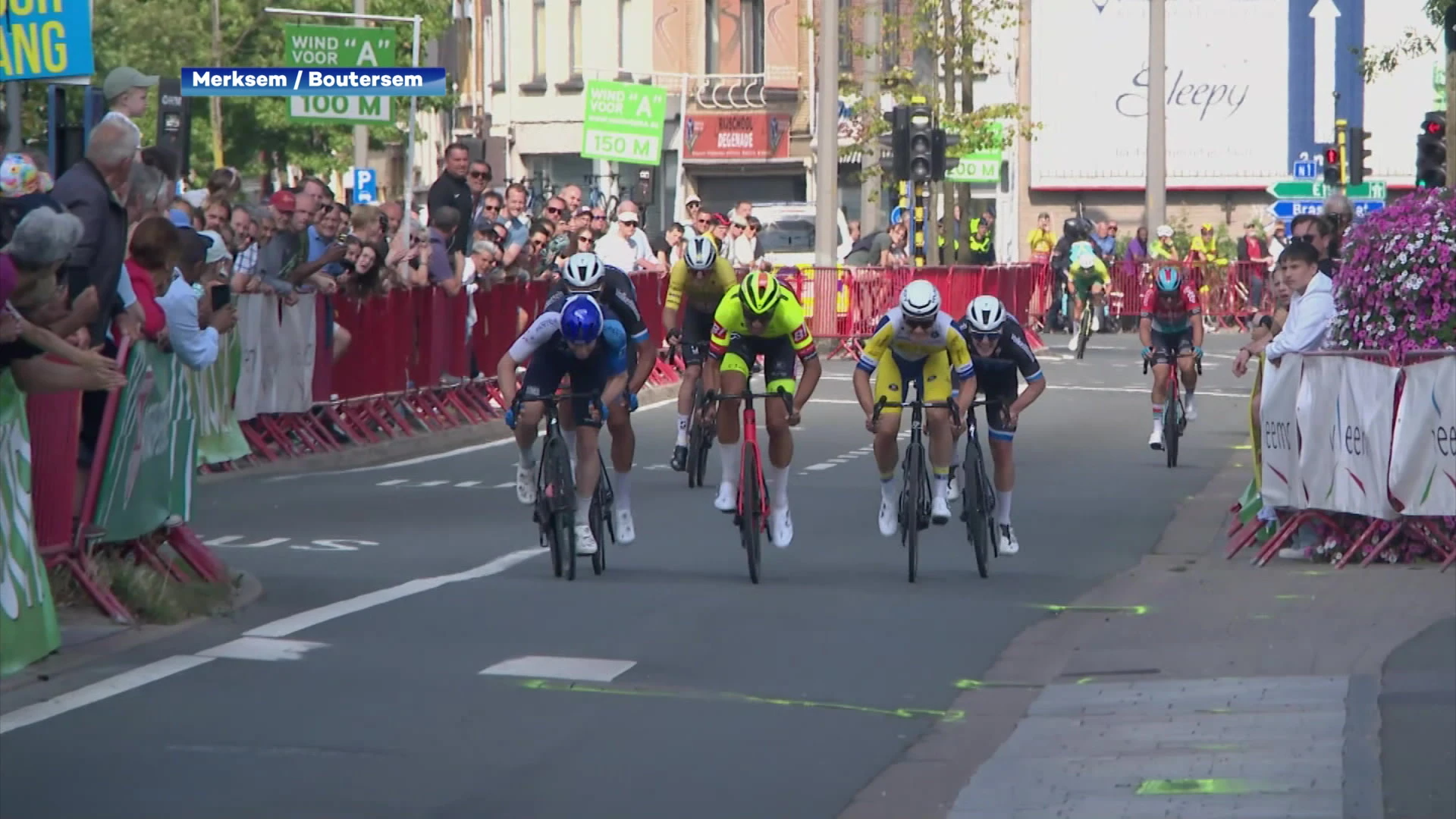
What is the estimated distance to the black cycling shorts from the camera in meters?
21.9

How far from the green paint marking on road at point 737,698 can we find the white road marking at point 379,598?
1.52 meters

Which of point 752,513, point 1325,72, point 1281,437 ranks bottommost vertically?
point 752,513

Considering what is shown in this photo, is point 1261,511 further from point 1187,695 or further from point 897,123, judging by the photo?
point 897,123

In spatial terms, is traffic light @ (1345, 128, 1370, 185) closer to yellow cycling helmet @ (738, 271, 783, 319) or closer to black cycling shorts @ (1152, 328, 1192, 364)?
black cycling shorts @ (1152, 328, 1192, 364)

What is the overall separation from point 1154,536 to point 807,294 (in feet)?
65.7

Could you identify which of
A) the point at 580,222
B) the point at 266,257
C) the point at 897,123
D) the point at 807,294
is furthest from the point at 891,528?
the point at 807,294

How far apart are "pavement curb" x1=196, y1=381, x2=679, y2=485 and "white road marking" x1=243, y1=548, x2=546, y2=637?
433cm

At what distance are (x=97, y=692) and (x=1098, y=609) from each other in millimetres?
5058

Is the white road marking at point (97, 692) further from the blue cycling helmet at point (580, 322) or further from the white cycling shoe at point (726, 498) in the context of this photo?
the white cycling shoe at point (726, 498)

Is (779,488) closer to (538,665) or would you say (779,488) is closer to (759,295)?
(759,295)

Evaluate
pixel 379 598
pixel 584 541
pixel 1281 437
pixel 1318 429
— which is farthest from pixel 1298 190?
pixel 379 598

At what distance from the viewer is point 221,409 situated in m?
17.5

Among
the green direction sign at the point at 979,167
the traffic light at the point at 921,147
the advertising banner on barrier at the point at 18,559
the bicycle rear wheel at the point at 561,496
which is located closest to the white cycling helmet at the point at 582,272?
the bicycle rear wheel at the point at 561,496

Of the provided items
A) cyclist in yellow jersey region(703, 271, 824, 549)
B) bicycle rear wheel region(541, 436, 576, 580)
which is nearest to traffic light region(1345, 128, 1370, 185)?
cyclist in yellow jersey region(703, 271, 824, 549)
